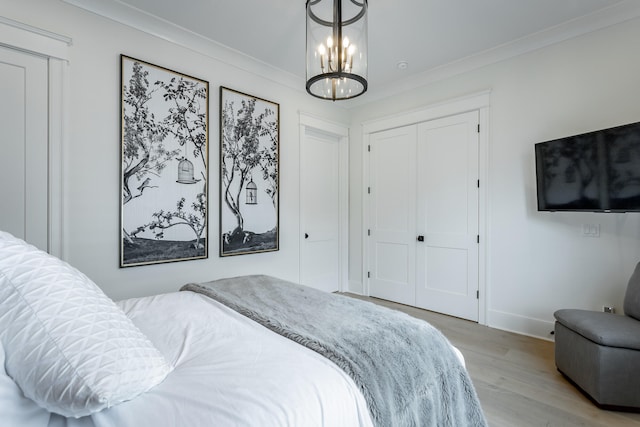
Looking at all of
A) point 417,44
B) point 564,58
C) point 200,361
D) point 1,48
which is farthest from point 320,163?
point 200,361

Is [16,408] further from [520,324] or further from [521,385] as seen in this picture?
[520,324]

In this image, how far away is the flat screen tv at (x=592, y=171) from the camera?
220 centimetres

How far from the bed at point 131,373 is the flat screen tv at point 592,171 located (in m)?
2.21

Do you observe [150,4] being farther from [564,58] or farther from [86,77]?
[564,58]

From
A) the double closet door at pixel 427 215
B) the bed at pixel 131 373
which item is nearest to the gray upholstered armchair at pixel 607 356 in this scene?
the double closet door at pixel 427 215

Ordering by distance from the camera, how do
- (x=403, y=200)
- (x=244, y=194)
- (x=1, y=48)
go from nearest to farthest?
1. (x=1, y=48)
2. (x=244, y=194)
3. (x=403, y=200)

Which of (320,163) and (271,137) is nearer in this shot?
(271,137)

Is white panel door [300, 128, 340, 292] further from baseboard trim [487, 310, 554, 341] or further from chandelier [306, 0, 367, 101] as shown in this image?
baseboard trim [487, 310, 554, 341]

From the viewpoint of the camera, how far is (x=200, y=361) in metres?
1.04

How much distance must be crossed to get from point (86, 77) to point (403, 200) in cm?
336

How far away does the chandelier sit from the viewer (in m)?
1.88

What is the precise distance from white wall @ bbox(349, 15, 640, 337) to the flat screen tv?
293 millimetres

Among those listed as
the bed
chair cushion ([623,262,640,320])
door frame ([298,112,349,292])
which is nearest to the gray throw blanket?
the bed

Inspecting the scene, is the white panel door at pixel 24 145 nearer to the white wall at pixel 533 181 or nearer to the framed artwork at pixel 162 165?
the framed artwork at pixel 162 165
